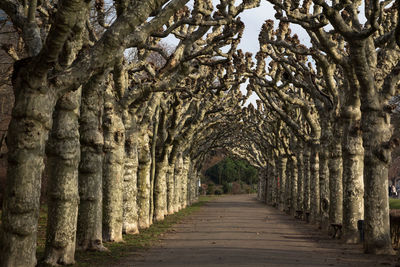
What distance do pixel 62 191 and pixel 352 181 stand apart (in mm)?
8826

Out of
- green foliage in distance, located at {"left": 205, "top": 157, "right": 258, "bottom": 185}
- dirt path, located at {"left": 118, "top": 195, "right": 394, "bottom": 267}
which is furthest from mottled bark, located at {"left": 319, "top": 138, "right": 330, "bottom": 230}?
green foliage in distance, located at {"left": 205, "top": 157, "right": 258, "bottom": 185}

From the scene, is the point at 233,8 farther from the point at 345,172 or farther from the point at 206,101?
the point at 206,101

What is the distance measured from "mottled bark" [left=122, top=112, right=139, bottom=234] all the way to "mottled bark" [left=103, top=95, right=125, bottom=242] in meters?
1.70

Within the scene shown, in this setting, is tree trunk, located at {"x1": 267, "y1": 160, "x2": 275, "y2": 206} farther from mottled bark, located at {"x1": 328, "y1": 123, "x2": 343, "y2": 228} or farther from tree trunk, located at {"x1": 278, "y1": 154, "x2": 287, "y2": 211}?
mottled bark, located at {"x1": 328, "y1": 123, "x2": 343, "y2": 228}

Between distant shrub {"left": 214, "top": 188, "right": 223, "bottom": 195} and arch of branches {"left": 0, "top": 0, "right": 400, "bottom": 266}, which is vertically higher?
arch of branches {"left": 0, "top": 0, "right": 400, "bottom": 266}

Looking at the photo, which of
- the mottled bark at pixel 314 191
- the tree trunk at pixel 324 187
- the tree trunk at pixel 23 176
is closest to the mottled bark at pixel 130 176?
the tree trunk at pixel 324 187

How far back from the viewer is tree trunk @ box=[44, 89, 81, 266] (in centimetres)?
980

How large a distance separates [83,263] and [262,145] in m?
41.7

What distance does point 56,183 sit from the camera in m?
9.85

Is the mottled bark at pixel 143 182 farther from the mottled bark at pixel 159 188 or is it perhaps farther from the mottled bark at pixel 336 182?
the mottled bark at pixel 336 182

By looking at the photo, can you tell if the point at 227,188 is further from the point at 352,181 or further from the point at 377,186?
the point at 377,186

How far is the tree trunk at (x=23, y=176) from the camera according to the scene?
7.88 metres

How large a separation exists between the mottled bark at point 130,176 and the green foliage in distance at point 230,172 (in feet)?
248

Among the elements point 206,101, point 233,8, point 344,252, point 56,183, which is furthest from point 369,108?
point 206,101
